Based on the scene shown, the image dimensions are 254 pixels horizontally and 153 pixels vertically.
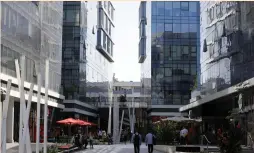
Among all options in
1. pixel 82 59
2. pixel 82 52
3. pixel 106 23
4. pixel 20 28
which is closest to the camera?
pixel 20 28

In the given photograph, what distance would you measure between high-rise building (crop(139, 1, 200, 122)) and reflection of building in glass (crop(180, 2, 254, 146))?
2411 cm

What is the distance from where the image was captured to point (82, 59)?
7462 centimetres

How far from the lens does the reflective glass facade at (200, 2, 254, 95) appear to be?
115 ft

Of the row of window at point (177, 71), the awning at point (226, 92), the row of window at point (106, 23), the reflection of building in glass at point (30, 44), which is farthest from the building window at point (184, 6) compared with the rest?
the reflection of building in glass at point (30, 44)

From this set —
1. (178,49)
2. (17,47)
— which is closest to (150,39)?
(178,49)

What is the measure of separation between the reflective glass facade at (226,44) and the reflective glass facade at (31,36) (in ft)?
51.9

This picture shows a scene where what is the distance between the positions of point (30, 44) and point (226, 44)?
16953 mm

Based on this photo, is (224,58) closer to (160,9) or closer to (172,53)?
(172,53)

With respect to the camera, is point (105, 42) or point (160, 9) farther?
point (105, 42)

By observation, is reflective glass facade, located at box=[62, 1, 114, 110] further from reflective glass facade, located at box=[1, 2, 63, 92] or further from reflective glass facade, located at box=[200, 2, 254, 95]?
reflective glass facade, located at box=[200, 2, 254, 95]

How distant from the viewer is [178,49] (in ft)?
269

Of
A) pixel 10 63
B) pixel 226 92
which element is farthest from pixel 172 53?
pixel 10 63

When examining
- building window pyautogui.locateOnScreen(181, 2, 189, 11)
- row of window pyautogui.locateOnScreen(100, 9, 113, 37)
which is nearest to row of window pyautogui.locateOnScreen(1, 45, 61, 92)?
building window pyautogui.locateOnScreen(181, 2, 189, 11)

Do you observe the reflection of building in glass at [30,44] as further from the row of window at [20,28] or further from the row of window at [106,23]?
the row of window at [106,23]
